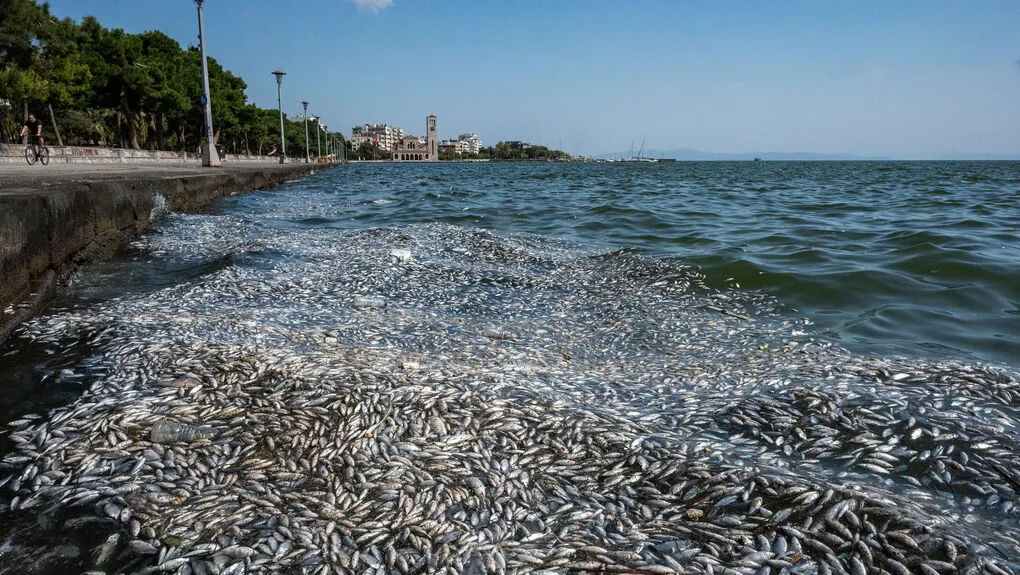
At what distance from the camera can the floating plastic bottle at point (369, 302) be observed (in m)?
7.09

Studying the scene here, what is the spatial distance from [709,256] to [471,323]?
19.3 ft

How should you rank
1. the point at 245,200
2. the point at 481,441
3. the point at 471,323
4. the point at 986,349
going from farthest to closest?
1. the point at 245,200
2. the point at 471,323
3. the point at 986,349
4. the point at 481,441

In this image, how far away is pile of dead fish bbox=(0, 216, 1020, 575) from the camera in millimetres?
2809

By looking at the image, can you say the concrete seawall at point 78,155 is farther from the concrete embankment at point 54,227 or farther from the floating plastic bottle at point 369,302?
the floating plastic bottle at point 369,302

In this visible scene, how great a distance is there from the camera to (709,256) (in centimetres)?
1075

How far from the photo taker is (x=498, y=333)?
629 cm

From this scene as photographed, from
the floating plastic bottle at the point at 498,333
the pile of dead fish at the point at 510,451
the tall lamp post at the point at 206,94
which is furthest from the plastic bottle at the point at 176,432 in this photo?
the tall lamp post at the point at 206,94

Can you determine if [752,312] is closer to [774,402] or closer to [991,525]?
[774,402]

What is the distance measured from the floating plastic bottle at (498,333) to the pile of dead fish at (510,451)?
3 centimetres

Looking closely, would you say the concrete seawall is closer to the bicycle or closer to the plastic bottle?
the bicycle

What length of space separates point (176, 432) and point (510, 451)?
210cm

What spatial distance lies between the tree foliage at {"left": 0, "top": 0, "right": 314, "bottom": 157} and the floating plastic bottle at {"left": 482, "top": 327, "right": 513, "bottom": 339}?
38.5 metres

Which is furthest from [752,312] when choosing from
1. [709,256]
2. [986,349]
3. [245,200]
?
[245,200]

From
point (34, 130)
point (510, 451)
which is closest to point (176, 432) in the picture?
point (510, 451)
